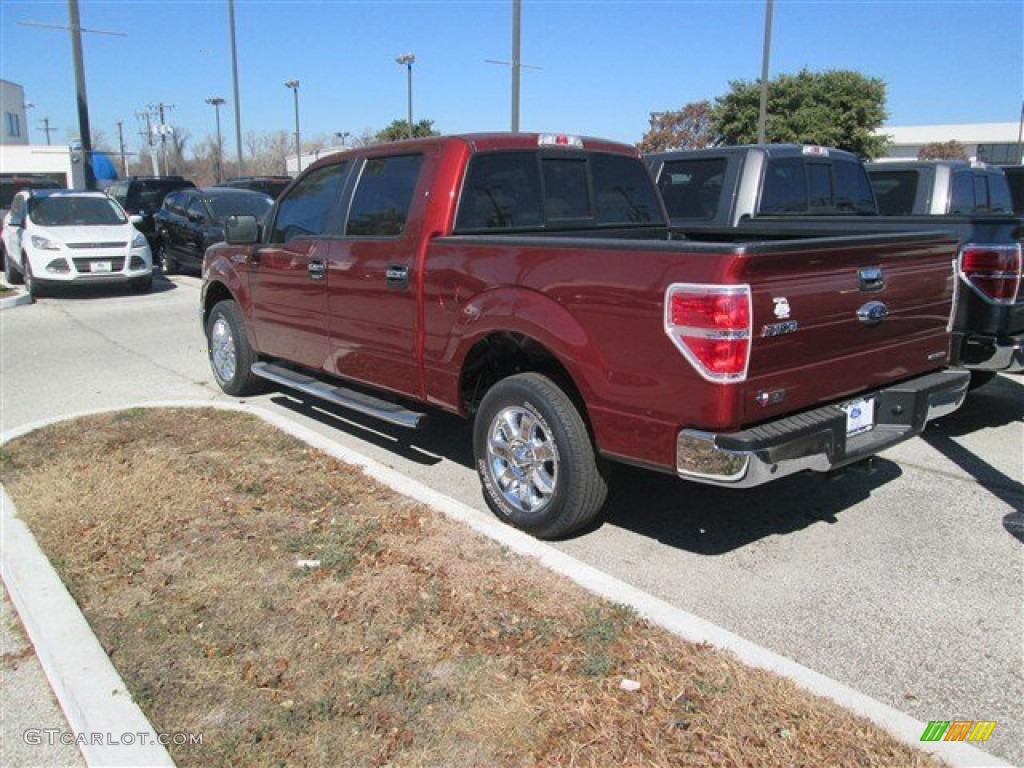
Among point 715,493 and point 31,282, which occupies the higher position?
point 31,282

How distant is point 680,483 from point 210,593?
9.35 feet

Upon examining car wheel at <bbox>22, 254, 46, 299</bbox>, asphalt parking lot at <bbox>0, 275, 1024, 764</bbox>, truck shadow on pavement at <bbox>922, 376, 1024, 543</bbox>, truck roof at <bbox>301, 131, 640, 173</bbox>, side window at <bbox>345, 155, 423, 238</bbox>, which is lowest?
asphalt parking lot at <bbox>0, 275, 1024, 764</bbox>

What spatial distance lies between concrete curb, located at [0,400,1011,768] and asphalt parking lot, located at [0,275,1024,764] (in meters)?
0.21

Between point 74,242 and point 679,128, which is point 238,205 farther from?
point 679,128

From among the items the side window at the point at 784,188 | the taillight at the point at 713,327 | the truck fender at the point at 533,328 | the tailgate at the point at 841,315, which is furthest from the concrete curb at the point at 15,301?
the tailgate at the point at 841,315

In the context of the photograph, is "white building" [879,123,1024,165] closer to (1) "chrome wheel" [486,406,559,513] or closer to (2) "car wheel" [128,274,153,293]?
(2) "car wheel" [128,274,153,293]

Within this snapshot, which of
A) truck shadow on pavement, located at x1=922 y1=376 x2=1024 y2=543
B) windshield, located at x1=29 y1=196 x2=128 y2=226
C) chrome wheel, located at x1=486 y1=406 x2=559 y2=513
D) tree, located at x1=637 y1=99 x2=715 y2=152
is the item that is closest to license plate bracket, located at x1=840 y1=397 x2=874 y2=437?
truck shadow on pavement, located at x1=922 y1=376 x2=1024 y2=543

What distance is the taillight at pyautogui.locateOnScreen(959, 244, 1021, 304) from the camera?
5.56 metres

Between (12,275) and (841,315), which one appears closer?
(841,315)

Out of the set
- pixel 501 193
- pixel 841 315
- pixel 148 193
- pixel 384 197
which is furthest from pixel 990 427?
pixel 148 193

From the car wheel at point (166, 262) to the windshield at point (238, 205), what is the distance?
2.21 metres

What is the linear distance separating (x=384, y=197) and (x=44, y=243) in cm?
1089

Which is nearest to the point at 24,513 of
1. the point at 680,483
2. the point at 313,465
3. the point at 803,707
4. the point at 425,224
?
the point at 313,465

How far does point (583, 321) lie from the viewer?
387 centimetres
